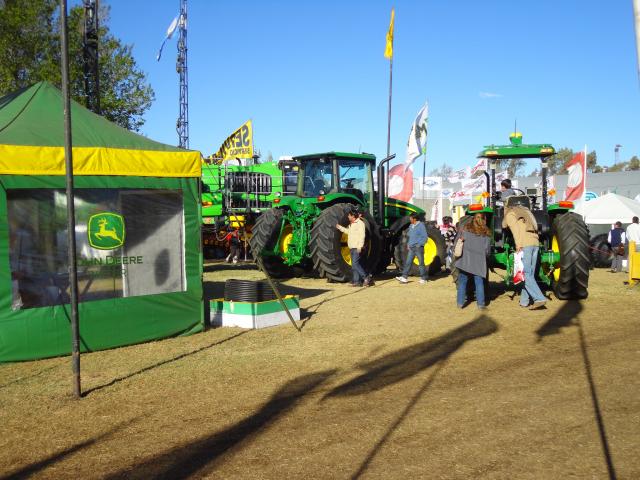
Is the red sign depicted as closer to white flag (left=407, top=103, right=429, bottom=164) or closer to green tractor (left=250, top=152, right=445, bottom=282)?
white flag (left=407, top=103, right=429, bottom=164)

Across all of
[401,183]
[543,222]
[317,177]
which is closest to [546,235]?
[543,222]

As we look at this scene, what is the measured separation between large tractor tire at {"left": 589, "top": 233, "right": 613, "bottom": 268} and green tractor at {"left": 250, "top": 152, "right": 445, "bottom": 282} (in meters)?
5.86

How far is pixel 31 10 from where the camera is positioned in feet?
63.0

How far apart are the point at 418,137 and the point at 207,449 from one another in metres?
15.5

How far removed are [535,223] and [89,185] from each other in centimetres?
631

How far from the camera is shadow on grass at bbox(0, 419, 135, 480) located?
151 inches

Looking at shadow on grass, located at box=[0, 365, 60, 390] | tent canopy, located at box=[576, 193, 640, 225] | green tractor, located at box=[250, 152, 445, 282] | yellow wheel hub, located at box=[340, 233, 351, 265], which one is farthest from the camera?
tent canopy, located at box=[576, 193, 640, 225]

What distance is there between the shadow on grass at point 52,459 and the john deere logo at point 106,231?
2.94 m

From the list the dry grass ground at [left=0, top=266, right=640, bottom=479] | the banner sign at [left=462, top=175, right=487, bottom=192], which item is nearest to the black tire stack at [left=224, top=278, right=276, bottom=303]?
the dry grass ground at [left=0, top=266, right=640, bottom=479]

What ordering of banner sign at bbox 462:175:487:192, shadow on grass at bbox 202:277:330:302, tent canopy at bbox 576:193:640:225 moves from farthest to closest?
banner sign at bbox 462:175:487:192 < tent canopy at bbox 576:193:640:225 < shadow on grass at bbox 202:277:330:302

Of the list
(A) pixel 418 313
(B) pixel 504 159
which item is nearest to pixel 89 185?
(A) pixel 418 313

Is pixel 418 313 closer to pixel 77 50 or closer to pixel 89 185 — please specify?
pixel 89 185

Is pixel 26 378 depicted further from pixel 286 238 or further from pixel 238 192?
pixel 238 192

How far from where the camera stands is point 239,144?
19.6 meters
